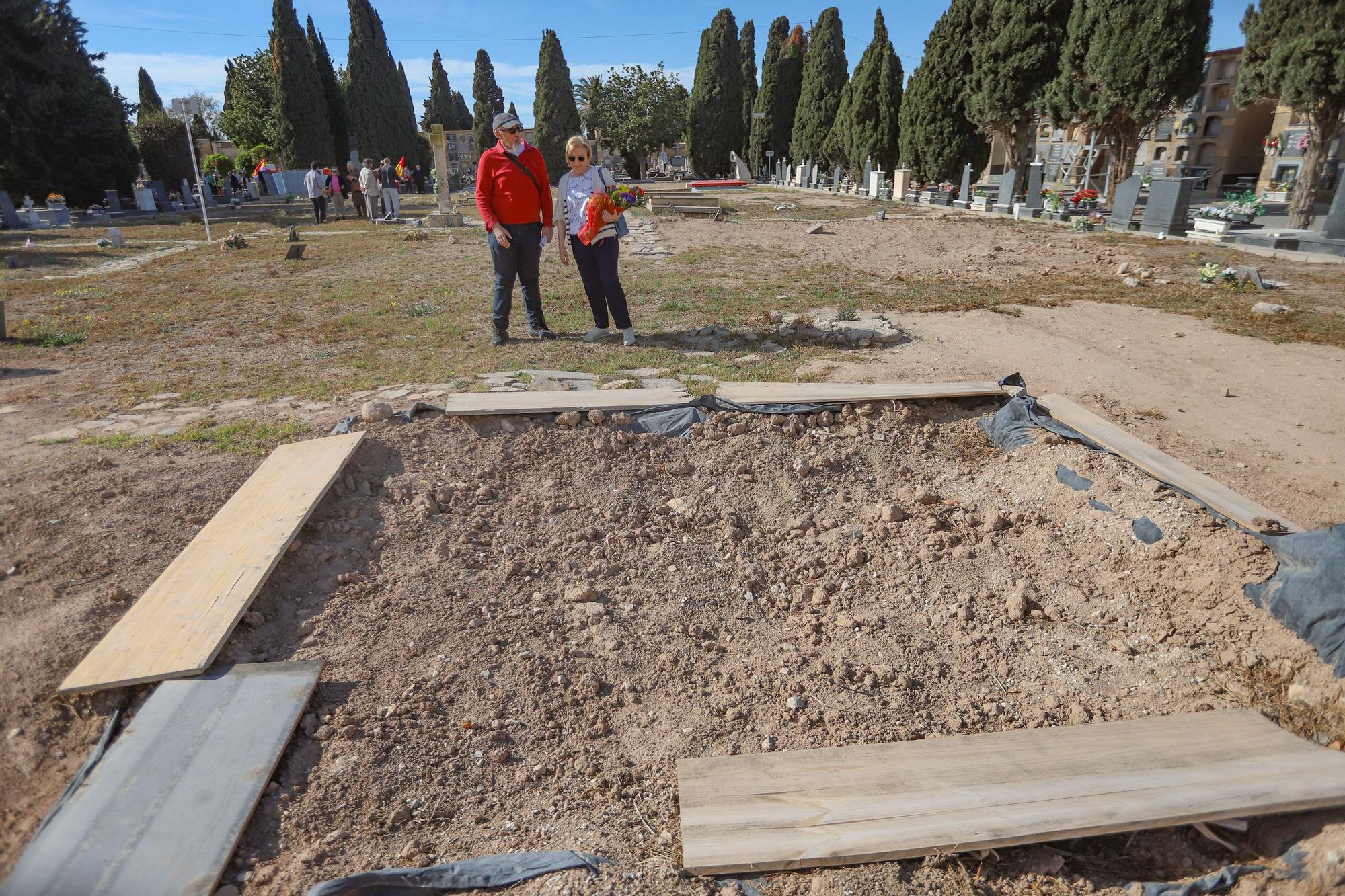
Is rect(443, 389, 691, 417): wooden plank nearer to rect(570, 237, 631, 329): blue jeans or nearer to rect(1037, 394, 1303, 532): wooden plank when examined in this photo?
rect(570, 237, 631, 329): blue jeans

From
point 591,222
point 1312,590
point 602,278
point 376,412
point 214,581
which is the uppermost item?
point 591,222

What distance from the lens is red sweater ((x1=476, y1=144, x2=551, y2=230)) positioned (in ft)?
19.1

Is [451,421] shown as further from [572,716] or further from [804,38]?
[804,38]

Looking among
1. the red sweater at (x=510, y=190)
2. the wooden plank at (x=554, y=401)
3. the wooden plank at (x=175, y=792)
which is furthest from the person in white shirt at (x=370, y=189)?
the wooden plank at (x=175, y=792)

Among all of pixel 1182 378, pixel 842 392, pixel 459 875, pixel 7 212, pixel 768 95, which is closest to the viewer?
pixel 459 875

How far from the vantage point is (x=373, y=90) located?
36500mm

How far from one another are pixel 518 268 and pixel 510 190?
686mm

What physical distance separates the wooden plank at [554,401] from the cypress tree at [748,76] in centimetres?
4261

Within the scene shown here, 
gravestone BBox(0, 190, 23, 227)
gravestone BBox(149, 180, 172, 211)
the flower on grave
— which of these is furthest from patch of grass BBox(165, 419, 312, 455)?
gravestone BBox(149, 180, 172, 211)

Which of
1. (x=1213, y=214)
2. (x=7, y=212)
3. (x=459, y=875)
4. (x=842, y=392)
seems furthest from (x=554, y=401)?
(x=7, y=212)

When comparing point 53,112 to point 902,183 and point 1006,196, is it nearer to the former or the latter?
point 902,183

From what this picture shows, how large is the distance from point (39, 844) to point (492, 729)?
125 cm

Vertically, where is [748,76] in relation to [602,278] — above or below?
above

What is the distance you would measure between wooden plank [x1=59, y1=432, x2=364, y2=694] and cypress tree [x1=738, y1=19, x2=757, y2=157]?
43853 millimetres
